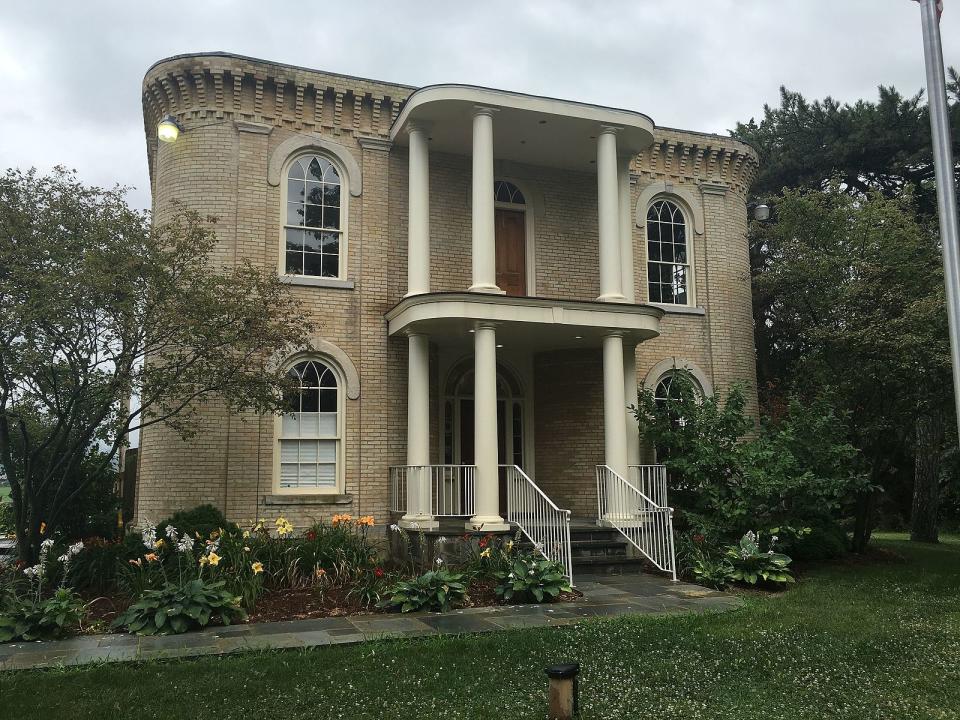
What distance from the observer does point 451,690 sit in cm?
659

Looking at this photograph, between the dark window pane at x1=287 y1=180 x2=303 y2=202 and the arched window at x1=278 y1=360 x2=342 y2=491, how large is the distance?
3.04 m

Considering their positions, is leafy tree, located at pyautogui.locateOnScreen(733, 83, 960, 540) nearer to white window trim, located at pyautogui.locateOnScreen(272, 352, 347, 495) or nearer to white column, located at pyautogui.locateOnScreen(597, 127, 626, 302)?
white column, located at pyautogui.locateOnScreen(597, 127, 626, 302)

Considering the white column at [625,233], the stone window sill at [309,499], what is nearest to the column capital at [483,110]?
the white column at [625,233]

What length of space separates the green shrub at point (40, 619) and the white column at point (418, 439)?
5362 mm

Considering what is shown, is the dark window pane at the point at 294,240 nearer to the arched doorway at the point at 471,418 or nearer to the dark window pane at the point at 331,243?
the dark window pane at the point at 331,243

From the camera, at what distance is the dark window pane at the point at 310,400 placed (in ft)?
46.8

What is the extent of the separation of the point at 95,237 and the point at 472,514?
6.96 metres

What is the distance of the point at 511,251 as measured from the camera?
16.2 metres

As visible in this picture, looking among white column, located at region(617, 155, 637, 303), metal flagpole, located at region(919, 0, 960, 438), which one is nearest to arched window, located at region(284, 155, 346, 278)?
white column, located at region(617, 155, 637, 303)

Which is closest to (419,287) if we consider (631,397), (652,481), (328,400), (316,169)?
(328,400)

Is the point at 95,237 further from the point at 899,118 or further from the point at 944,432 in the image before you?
the point at 899,118

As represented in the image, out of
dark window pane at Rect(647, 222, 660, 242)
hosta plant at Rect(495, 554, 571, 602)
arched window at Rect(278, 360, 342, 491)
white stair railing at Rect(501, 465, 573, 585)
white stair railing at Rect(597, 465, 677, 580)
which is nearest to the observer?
hosta plant at Rect(495, 554, 571, 602)

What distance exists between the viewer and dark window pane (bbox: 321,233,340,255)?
15.0 meters

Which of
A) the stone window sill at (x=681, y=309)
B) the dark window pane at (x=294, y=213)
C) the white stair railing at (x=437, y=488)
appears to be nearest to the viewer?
the white stair railing at (x=437, y=488)
